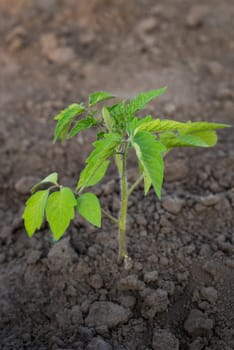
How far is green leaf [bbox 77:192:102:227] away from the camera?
190 cm

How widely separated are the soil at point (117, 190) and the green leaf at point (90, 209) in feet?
1.63

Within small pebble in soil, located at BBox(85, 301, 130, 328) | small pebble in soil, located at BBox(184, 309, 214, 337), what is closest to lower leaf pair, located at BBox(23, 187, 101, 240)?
small pebble in soil, located at BBox(85, 301, 130, 328)

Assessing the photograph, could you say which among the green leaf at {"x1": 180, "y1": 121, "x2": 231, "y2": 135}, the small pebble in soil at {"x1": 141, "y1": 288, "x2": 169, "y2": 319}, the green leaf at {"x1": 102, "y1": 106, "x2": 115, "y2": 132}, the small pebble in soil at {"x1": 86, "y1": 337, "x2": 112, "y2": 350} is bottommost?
the small pebble in soil at {"x1": 86, "y1": 337, "x2": 112, "y2": 350}

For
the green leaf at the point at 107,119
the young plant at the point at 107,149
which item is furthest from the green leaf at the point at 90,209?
the green leaf at the point at 107,119

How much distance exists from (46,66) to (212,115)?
1.44m

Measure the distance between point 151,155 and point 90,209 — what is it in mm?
392

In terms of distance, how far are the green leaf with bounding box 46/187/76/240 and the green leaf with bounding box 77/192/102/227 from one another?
0.07m

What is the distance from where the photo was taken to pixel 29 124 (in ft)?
11.1

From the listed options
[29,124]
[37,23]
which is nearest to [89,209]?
[29,124]

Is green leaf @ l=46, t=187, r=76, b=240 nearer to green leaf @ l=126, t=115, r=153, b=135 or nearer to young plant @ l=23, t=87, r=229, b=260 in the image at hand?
young plant @ l=23, t=87, r=229, b=260

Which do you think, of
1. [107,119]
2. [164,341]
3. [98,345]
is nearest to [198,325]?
[164,341]

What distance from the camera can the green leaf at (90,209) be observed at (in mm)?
1902

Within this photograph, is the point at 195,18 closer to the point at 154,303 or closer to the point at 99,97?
the point at 99,97

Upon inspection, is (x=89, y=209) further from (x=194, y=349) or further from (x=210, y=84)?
(x=210, y=84)
